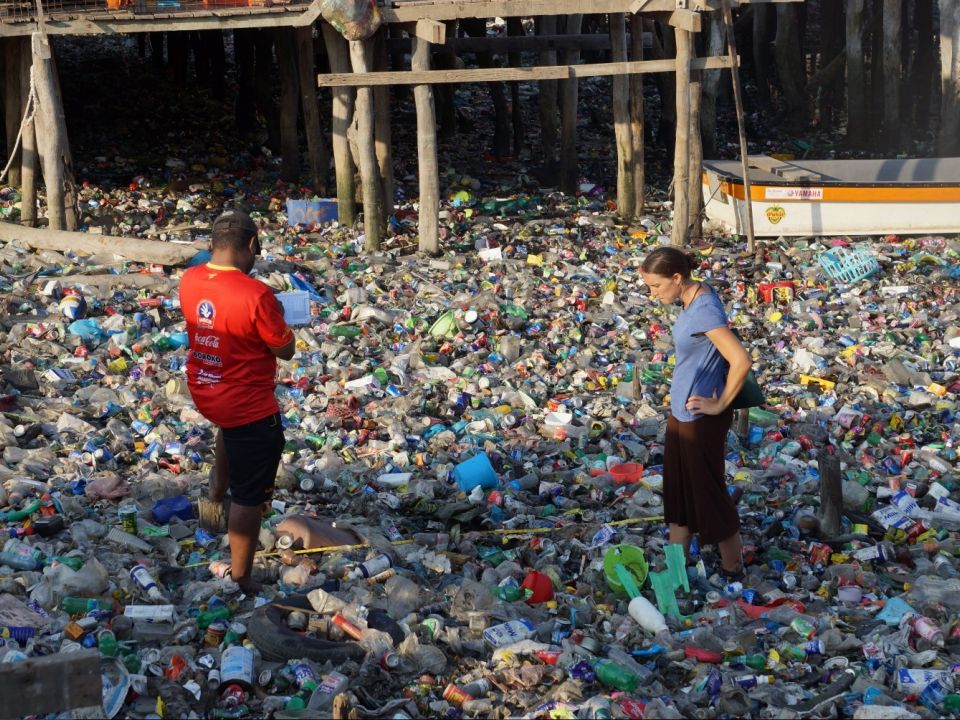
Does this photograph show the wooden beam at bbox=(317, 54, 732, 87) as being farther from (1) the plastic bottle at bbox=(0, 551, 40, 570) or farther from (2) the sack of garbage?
(1) the plastic bottle at bbox=(0, 551, 40, 570)

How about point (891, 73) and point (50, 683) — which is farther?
point (891, 73)

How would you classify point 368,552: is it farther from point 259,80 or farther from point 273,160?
point 259,80

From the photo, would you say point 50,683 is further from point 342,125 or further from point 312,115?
point 312,115

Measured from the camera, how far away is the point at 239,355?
4719 millimetres

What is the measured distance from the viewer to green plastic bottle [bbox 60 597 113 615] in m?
4.88

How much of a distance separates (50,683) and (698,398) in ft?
8.69

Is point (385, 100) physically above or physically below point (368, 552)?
above

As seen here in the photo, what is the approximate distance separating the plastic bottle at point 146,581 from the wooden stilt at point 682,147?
8650 millimetres

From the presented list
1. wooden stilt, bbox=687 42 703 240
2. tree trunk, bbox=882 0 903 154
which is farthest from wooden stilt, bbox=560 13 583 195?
tree trunk, bbox=882 0 903 154

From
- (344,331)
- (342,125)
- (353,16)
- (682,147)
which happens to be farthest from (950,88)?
(344,331)

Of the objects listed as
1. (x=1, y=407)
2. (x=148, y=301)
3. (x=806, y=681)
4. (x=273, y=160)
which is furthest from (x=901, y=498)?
(x=273, y=160)

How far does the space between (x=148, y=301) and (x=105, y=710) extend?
252 inches

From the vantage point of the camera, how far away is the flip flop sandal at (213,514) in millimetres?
5777

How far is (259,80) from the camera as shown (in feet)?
61.1
